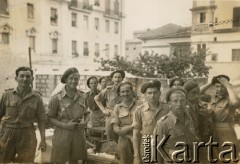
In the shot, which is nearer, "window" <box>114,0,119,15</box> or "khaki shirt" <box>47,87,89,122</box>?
"khaki shirt" <box>47,87,89,122</box>

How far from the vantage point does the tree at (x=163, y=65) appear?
278 centimetres

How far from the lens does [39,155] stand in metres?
2.74

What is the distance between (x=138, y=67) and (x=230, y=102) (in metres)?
0.83

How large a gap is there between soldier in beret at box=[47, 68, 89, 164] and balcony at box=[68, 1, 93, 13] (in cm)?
→ 76

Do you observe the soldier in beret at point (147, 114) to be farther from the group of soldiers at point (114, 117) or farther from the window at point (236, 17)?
the window at point (236, 17)

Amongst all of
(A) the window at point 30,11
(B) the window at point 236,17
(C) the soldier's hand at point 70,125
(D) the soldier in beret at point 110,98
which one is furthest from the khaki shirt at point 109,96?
(B) the window at point 236,17

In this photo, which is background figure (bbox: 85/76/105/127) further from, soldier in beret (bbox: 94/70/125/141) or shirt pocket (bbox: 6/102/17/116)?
shirt pocket (bbox: 6/102/17/116)

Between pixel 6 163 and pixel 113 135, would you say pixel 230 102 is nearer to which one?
pixel 113 135

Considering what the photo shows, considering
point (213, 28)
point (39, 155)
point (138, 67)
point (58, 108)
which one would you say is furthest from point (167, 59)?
point (39, 155)

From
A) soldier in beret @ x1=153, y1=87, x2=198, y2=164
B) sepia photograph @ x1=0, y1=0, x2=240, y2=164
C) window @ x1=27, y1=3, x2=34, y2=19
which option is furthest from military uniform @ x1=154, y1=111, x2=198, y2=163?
window @ x1=27, y1=3, x2=34, y2=19

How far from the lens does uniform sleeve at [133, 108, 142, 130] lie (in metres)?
2.21

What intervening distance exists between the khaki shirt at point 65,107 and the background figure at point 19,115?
0.14 meters

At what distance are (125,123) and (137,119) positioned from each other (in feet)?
0.60

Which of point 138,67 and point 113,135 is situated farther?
point 138,67
